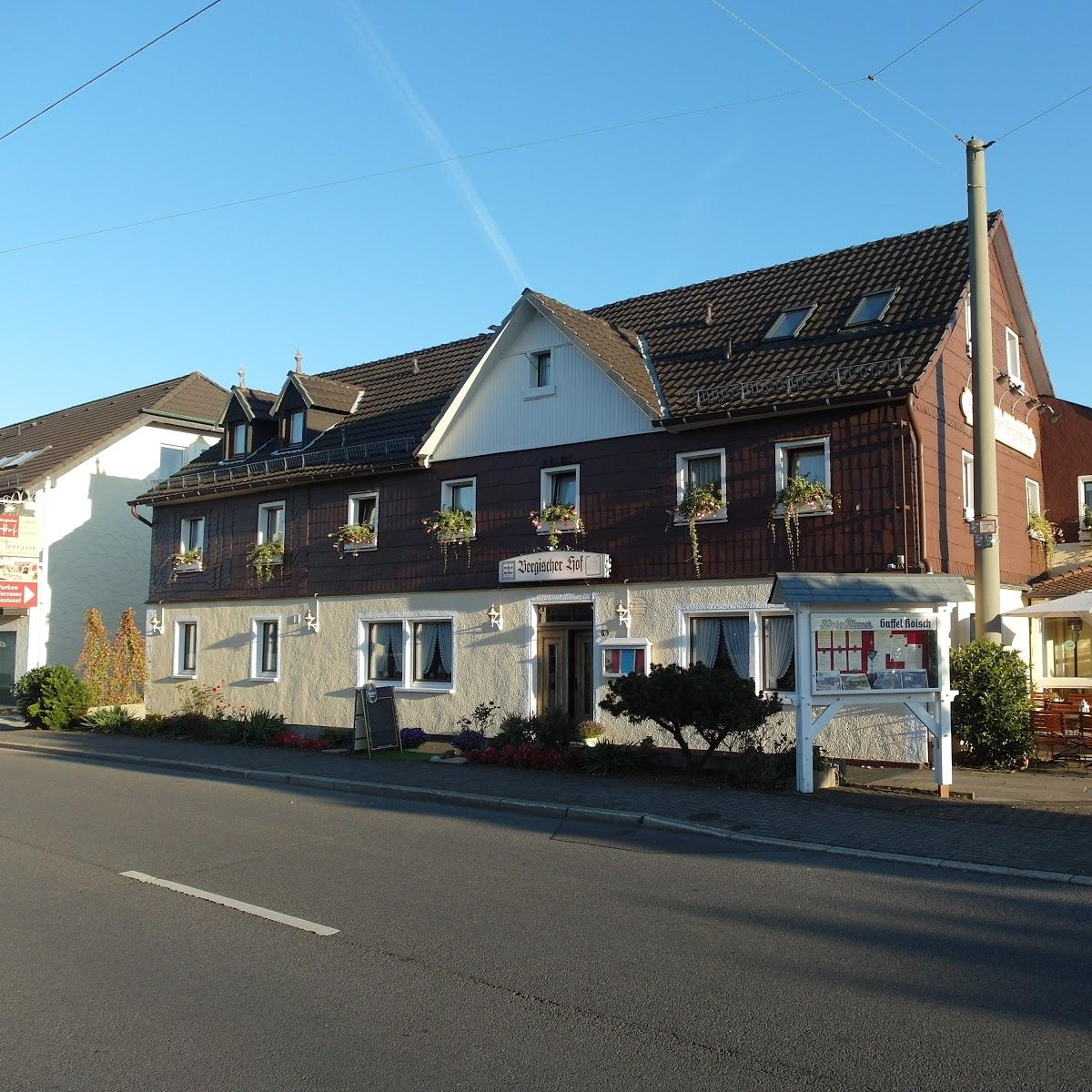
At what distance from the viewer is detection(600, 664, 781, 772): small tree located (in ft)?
46.4

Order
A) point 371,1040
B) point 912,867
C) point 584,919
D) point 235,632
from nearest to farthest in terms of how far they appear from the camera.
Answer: point 371,1040
point 584,919
point 912,867
point 235,632

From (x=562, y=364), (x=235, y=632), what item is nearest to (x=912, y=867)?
(x=562, y=364)

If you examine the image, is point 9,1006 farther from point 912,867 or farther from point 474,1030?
point 912,867

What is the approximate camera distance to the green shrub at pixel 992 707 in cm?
1552

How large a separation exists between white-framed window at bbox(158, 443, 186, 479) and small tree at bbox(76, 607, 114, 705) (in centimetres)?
936

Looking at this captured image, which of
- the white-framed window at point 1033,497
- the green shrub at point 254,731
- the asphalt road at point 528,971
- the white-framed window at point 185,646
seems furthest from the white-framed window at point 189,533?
the white-framed window at point 1033,497

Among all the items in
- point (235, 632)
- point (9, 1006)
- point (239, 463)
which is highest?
point (239, 463)

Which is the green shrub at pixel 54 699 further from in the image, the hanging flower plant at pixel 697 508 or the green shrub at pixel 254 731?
the hanging flower plant at pixel 697 508

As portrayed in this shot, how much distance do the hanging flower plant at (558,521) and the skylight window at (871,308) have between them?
5672 mm

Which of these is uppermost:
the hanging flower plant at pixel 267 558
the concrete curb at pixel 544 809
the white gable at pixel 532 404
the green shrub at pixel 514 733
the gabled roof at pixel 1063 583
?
the white gable at pixel 532 404

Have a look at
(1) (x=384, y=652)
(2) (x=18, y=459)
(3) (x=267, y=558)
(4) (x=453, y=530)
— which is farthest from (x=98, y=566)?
(4) (x=453, y=530)

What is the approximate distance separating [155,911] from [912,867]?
612 centimetres

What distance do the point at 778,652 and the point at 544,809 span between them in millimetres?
6096

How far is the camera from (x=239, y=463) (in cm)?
2730
